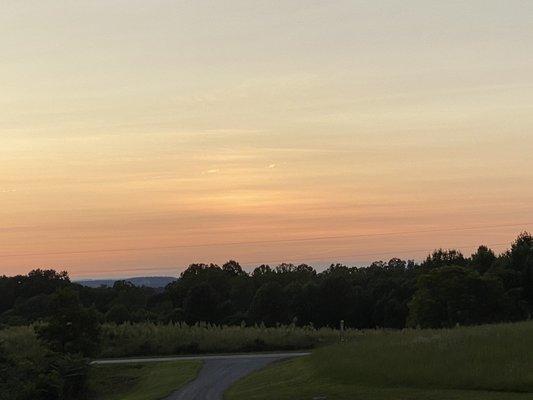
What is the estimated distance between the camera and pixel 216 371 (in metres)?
37.6

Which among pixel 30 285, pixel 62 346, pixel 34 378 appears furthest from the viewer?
pixel 30 285

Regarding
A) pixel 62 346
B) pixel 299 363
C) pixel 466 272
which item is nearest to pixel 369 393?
pixel 299 363

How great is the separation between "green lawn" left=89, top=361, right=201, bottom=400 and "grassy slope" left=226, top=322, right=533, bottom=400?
→ 3.87 meters

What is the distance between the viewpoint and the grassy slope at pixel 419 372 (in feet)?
81.2

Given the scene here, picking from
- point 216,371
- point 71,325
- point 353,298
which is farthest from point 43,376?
point 353,298

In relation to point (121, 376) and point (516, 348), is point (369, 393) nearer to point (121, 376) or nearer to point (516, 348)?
point (516, 348)

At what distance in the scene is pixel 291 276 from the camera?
112m

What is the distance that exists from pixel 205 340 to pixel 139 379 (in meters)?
11.3

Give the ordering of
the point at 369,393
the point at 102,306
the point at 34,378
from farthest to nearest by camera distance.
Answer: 1. the point at 102,306
2. the point at 34,378
3. the point at 369,393

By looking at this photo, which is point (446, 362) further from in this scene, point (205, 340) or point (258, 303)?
point (258, 303)

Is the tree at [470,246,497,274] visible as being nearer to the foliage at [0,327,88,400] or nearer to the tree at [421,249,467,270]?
the tree at [421,249,467,270]

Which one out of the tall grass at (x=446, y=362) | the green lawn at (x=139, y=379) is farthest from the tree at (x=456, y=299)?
the tall grass at (x=446, y=362)

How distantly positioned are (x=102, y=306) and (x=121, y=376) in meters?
62.0

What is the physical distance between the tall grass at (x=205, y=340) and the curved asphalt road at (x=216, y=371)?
3.69m
